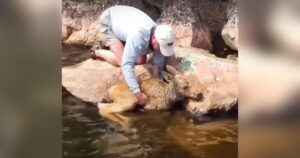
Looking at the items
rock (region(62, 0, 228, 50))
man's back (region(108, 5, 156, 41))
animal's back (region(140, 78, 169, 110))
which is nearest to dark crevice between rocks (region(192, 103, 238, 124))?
animal's back (region(140, 78, 169, 110))

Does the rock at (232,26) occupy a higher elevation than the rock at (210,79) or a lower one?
higher

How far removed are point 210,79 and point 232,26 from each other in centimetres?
20

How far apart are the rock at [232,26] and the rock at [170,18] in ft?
0.06

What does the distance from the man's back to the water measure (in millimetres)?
132

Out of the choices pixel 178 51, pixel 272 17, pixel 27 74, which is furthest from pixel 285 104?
pixel 27 74

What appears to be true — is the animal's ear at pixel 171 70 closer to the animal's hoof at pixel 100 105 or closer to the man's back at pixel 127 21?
the man's back at pixel 127 21

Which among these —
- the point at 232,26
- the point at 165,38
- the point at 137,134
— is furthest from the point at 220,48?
the point at 137,134

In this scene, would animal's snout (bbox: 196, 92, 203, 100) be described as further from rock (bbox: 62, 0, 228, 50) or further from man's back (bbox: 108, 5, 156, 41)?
man's back (bbox: 108, 5, 156, 41)

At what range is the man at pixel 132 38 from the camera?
1.61 meters

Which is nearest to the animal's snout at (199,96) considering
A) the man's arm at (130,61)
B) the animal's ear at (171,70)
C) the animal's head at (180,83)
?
the animal's head at (180,83)

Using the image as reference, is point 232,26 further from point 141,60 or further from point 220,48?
point 141,60

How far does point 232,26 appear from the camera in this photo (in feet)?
5.38

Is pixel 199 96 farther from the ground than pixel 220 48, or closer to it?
closer to it

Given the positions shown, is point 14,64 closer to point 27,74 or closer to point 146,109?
point 27,74
